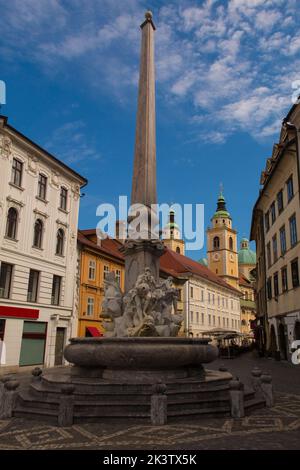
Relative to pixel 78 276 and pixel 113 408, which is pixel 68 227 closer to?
pixel 78 276

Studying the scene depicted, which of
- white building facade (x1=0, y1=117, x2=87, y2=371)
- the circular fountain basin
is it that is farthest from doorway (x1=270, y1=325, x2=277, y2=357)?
the circular fountain basin

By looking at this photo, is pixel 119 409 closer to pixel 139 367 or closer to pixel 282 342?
pixel 139 367

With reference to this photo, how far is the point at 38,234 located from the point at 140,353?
16.3m

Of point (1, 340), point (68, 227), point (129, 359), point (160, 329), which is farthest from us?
point (68, 227)

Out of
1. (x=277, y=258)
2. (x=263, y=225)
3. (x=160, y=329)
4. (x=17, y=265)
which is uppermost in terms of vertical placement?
(x=263, y=225)

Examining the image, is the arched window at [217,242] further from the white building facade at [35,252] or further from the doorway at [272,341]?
the white building facade at [35,252]

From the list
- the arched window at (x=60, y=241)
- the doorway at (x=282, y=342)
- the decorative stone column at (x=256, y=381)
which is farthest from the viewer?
the doorway at (x=282, y=342)

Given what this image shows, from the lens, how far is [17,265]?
2152cm

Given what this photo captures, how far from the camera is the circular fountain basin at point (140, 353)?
29.1 ft

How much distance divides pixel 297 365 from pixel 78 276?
575 inches

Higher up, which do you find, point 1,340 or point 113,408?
point 1,340

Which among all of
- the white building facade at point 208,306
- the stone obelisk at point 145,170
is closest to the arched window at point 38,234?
the stone obelisk at point 145,170

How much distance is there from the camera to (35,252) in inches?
909

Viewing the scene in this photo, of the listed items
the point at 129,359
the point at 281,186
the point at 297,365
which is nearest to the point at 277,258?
the point at 281,186
